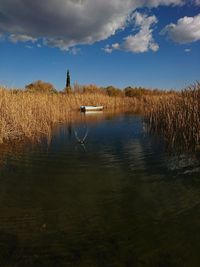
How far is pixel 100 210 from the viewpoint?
4.32 m

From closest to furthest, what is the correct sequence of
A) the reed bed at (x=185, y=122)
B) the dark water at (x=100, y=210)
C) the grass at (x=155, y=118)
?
the dark water at (x=100, y=210)
the reed bed at (x=185, y=122)
the grass at (x=155, y=118)

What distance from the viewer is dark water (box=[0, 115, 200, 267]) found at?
316 centimetres

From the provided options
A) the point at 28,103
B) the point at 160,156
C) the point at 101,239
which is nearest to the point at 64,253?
the point at 101,239

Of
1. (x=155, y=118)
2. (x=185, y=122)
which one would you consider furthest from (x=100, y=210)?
(x=155, y=118)

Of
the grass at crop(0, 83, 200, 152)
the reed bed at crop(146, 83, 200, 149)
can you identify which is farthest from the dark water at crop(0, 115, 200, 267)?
the grass at crop(0, 83, 200, 152)

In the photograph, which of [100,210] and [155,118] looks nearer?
[100,210]

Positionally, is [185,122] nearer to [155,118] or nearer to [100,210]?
[155,118]

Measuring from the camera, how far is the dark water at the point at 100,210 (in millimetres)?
3156

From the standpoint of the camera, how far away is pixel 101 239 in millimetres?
3459

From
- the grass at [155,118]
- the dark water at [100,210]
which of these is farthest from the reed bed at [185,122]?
the dark water at [100,210]

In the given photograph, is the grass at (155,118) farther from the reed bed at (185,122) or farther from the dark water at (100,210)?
the dark water at (100,210)

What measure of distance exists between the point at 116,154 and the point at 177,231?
4631 millimetres

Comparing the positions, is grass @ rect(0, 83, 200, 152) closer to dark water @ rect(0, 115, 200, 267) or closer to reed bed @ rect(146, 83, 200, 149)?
reed bed @ rect(146, 83, 200, 149)

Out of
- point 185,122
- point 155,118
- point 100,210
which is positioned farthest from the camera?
point 155,118
